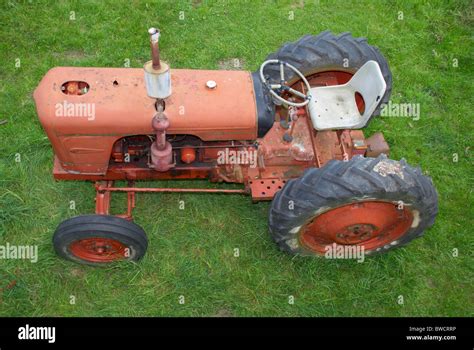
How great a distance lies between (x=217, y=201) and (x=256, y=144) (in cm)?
89

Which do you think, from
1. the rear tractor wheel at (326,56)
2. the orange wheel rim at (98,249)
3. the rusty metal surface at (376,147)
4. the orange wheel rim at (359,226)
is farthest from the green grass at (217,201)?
the rear tractor wheel at (326,56)

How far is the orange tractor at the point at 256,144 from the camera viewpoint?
3.86 meters

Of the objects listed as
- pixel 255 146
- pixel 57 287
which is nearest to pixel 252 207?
pixel 255 146

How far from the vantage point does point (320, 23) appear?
21.4ft

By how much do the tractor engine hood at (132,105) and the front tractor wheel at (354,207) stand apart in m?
0.59

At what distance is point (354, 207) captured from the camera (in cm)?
424

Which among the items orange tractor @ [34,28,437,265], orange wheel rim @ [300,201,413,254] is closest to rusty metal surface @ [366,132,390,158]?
orange tractor @ [34,28,437,265]

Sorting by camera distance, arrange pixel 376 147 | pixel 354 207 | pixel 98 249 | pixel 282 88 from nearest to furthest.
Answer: pixel 282 88 → pixel 354 207 → pixel 98 249 → pixel 376 147

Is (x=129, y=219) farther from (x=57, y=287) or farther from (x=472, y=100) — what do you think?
(x=472, y=100)

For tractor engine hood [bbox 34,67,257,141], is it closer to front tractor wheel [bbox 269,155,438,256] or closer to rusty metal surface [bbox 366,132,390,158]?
front tractor wheel [bbox 269,155,438,256]

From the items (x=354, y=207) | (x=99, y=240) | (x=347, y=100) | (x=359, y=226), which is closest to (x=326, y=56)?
(x=347, y=100)

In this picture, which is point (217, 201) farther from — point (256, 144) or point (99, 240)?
point (99, 240)

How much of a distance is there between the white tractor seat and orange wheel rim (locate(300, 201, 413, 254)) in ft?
2.19

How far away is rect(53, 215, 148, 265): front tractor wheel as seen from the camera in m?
4.11
